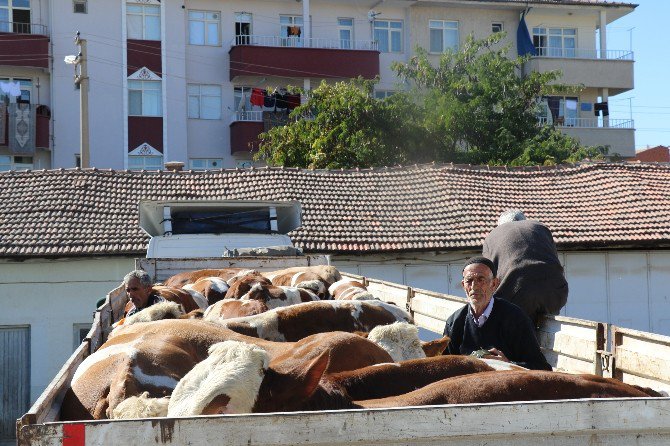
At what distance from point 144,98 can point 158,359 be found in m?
32.1

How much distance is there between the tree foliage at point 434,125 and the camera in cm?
3062

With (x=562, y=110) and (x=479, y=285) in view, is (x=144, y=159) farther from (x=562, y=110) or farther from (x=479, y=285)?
(x=479, y=285)

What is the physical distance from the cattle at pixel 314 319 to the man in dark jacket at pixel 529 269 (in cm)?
87

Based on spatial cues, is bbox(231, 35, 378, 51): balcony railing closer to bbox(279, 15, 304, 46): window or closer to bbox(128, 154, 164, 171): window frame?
bbox(279, 15, 304, 46): window

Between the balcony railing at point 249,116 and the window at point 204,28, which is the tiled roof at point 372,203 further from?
the window at point 204,28

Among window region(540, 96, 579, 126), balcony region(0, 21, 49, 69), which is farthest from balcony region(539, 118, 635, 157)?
balcony region(0, 21, 49, 69)

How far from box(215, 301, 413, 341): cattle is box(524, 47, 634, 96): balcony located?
33867mm

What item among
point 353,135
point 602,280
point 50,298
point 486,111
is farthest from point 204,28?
point 602,280

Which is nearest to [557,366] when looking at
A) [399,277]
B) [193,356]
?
[193,356]

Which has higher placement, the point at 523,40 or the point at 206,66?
the point at 523,40

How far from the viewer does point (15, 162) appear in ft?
113

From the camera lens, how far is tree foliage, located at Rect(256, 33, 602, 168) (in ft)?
100

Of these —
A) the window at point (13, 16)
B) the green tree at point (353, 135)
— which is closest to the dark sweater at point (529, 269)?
the green tree at point (353, 135)

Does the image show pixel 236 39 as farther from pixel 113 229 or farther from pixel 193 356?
pixel 193 356
